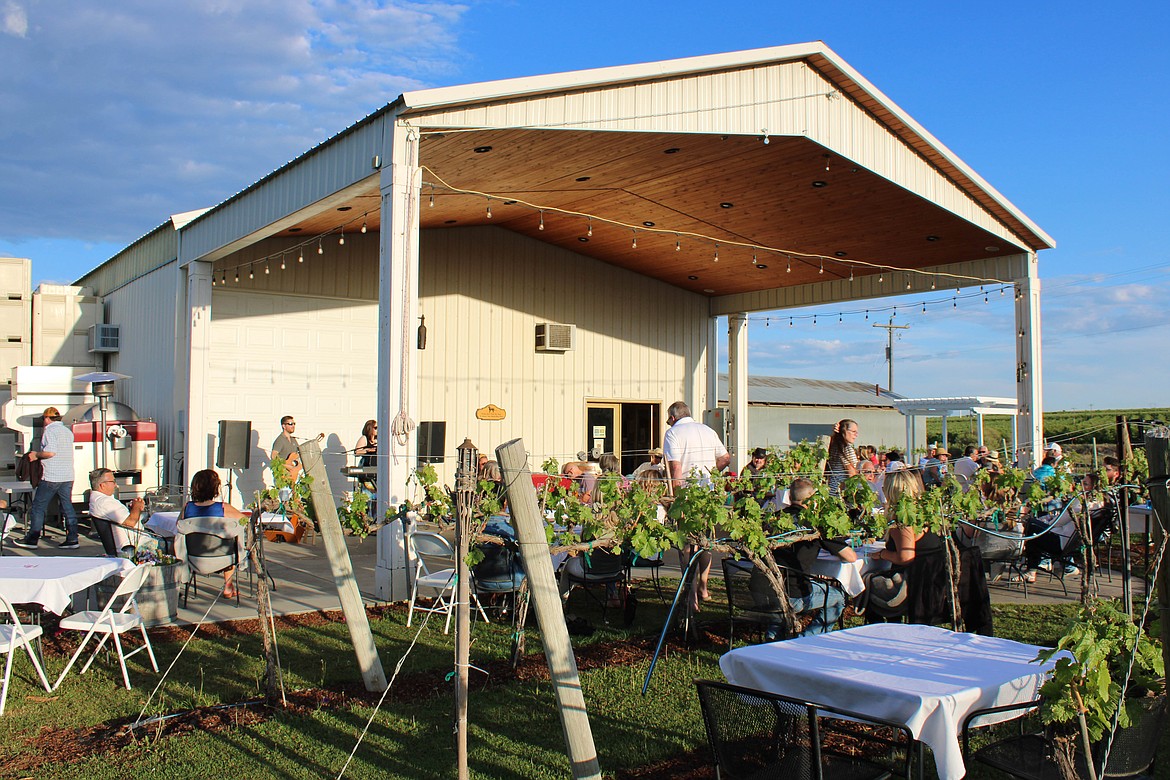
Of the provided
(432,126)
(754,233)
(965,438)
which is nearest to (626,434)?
(754,233)

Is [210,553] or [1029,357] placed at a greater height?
[1029,357]

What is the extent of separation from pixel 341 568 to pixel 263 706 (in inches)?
30.6

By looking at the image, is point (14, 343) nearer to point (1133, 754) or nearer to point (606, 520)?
point (606, 520)

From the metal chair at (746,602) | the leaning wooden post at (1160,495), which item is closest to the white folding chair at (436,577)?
the metal chair at (746,602)

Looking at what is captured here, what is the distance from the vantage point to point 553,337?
1413 centimetres

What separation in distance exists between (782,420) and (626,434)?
33.1 feet

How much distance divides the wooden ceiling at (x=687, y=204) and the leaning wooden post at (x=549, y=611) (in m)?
4.99

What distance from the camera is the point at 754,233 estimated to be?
1230 centimetres

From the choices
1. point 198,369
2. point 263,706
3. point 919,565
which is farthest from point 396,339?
point 198,369

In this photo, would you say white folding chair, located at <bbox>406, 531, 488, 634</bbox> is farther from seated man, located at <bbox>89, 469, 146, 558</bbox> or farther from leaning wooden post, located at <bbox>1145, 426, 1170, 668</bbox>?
leaning wooden post, located at <bbox>1145, 426, 1170, 668</bbox>

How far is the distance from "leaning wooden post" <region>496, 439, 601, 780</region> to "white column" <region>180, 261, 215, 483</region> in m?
8.64

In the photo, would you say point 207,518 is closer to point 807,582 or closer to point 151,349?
point 807,582

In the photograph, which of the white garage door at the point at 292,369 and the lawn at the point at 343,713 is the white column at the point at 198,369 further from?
the lawn at the point at 343,713

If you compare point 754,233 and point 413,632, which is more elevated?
point 754,233
